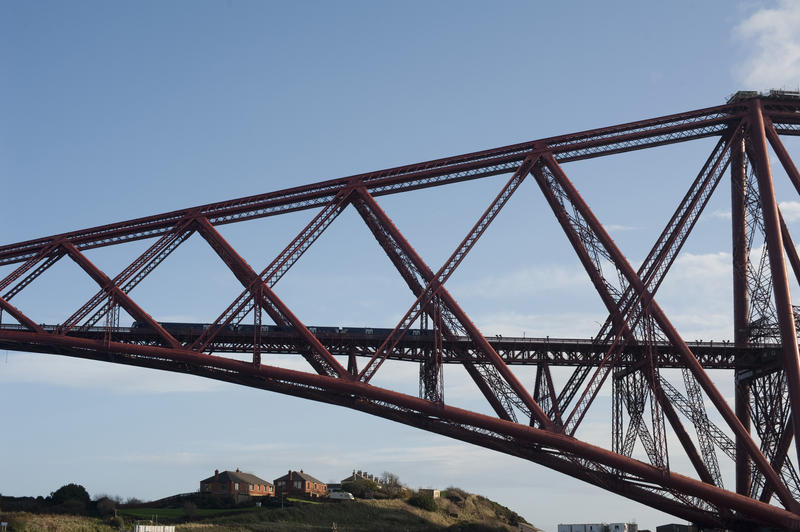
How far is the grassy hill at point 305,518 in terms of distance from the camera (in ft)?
211

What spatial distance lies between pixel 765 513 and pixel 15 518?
5378 cm

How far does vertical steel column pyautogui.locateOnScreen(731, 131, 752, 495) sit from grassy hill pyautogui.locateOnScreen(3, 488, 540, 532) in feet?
81.2

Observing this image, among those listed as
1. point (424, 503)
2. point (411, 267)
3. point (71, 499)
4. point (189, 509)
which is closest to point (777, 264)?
point (411, 267)

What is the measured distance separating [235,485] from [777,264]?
7568cm

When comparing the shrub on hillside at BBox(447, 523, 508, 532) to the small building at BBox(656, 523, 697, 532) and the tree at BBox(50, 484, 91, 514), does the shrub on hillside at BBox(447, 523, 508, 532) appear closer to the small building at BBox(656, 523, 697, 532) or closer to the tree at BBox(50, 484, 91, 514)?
the small building at BBox(656, 523, 697, 532)

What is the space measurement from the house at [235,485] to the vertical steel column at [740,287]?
5874cm

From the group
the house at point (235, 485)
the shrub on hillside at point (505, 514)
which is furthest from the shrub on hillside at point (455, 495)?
the house at point (235, 485)

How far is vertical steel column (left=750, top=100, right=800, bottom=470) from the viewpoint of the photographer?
177 feet

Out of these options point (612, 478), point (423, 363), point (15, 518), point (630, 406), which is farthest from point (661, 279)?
point (15, 518)

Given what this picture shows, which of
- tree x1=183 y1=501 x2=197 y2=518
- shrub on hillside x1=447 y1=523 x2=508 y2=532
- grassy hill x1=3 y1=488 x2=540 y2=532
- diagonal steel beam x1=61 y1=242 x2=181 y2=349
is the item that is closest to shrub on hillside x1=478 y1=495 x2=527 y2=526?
grassy hill x1=3 y1=488 x2=540 y2=532

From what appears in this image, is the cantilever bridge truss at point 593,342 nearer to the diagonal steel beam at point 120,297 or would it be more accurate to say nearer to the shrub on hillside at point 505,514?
the diagonal steel beam at point 120,297

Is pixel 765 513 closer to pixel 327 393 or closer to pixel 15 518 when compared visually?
pixel 327 393

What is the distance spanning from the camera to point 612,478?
189ft

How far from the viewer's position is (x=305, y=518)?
256 ft
